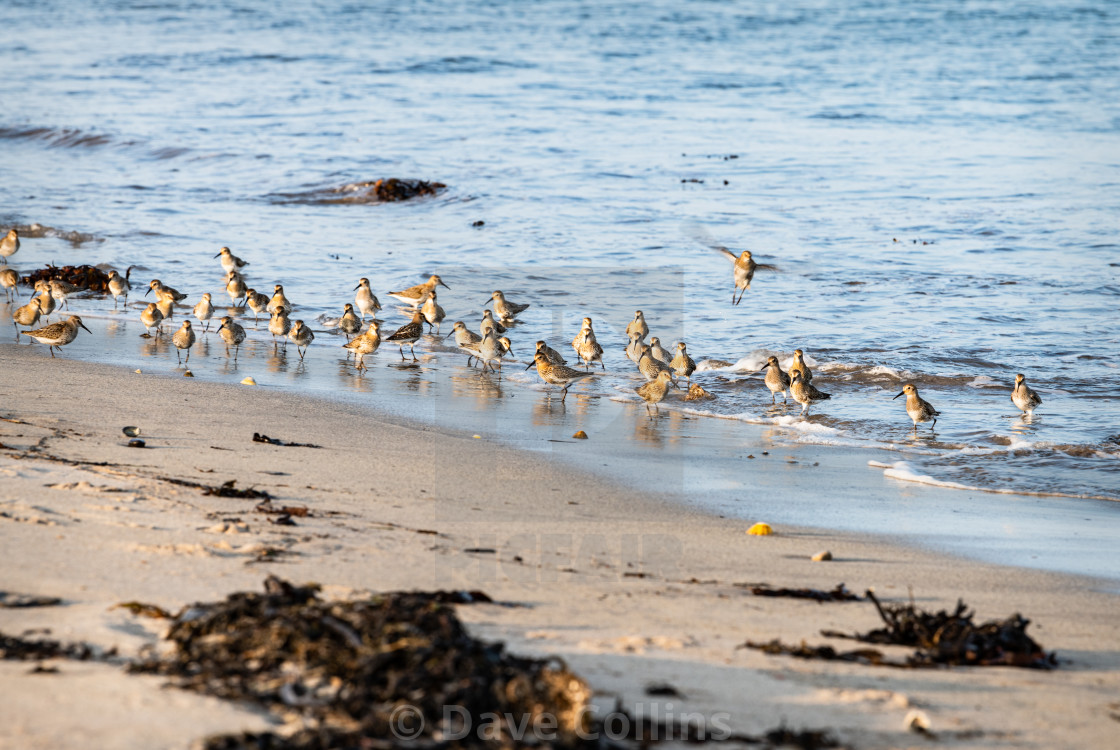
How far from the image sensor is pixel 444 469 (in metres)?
6.94

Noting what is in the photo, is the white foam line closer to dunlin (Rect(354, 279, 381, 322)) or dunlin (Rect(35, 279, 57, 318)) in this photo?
dunlin (Rect(354, 279, 381, 322))

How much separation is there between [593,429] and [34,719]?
19.9 feet

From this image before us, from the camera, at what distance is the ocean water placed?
10250 mm

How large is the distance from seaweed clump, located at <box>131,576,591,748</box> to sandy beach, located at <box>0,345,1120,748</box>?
138mm

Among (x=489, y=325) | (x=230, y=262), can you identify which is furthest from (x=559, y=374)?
(x=230, y=262)

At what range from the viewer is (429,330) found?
42.2ft

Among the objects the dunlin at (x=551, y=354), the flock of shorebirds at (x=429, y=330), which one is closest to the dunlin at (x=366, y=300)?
the flock of shorebirds at (x=429, y=330)

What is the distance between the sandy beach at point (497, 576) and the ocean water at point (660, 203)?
2.16 metres

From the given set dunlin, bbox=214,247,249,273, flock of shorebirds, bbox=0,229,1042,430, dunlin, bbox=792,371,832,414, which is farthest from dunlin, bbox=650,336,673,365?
dunlin, bbox=214,247,249,273

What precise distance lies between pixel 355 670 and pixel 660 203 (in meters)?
15.7

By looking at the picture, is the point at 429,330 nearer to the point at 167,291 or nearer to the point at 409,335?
the point at 409,335

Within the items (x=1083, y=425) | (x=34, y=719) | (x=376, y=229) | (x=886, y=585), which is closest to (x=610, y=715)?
(x=34, y=719)

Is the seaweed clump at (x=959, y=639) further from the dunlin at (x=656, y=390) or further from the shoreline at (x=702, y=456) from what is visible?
the dunlin at (x=656, y=390)

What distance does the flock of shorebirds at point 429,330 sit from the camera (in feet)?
31.8
